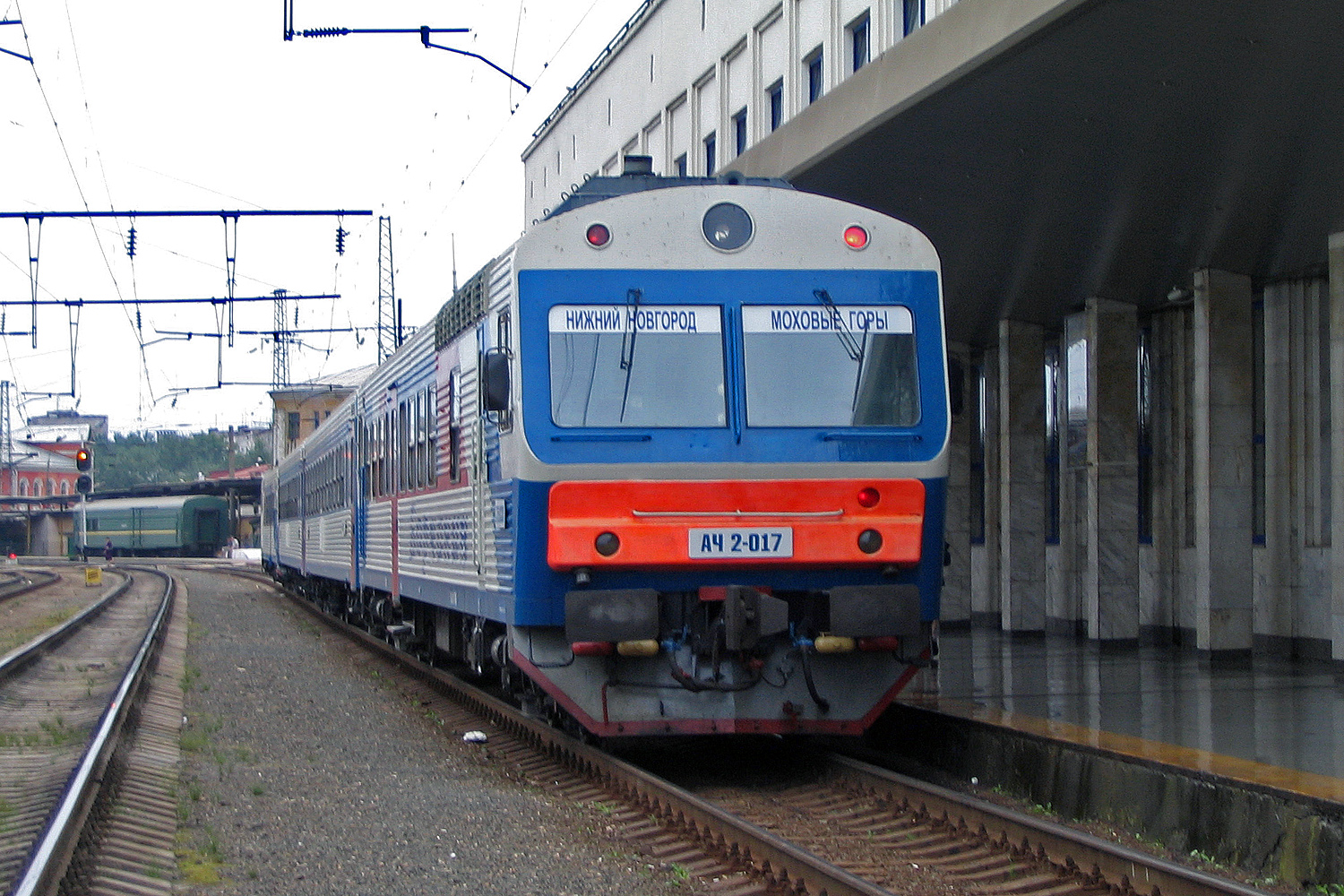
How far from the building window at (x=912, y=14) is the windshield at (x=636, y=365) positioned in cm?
1034

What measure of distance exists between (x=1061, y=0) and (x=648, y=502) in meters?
3.51

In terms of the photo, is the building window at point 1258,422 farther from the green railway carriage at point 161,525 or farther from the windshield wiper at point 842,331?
the green railway carriage at point 161,525

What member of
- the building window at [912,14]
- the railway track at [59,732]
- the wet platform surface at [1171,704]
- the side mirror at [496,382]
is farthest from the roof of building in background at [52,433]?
the side mirror at [496,382]

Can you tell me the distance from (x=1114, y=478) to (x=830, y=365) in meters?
8.98

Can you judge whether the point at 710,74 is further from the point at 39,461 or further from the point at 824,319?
the point at 39,461

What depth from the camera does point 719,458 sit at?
8.24 metres

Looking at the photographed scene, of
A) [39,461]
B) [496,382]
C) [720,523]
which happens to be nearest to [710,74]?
[496,382]

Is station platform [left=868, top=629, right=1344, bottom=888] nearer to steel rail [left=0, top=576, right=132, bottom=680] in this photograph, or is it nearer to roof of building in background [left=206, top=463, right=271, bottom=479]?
steel rail [left=0, top=576, right=132, bottom=680]

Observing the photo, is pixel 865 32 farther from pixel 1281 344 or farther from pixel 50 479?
pixel 50 479

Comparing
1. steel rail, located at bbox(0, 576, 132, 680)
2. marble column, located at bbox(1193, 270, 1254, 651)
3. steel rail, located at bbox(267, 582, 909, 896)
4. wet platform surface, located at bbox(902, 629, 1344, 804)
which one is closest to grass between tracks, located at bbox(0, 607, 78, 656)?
steel rail, located at bbox(0, 576, 132, 680)

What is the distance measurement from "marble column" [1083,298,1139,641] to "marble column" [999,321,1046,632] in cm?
180

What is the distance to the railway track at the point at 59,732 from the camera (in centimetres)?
652

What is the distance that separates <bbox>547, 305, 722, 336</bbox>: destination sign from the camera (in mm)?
8461

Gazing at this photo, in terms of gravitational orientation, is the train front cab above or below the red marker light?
below
